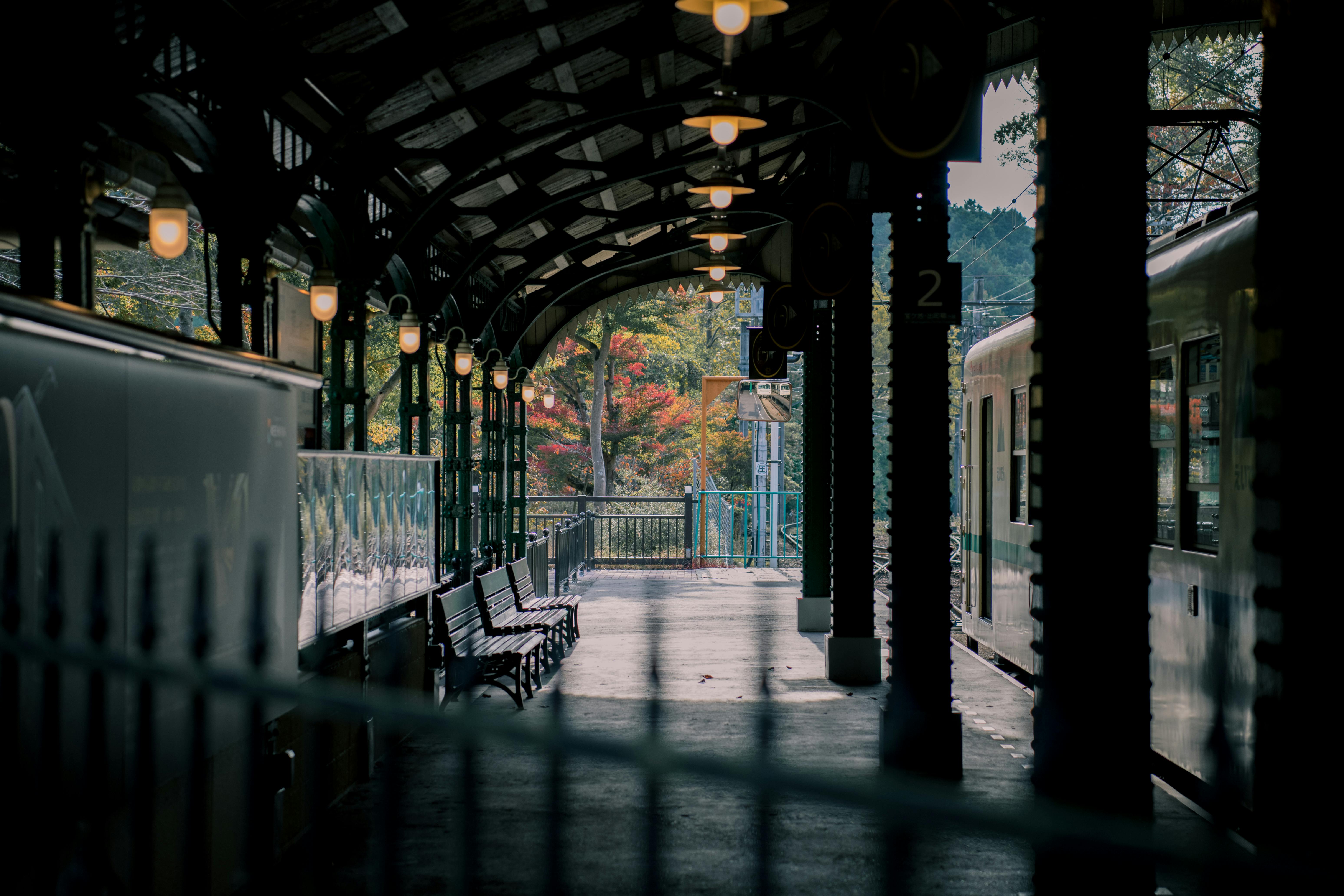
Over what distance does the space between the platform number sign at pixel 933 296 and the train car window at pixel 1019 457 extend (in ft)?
9.86

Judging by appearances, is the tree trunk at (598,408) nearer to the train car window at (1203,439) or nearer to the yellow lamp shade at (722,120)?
the yellow lamp shade at (722,120)

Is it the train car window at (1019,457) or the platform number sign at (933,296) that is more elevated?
the platform number sign at (933,296)

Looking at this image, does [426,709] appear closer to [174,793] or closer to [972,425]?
[174,793]

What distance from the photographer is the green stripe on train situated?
963 cm

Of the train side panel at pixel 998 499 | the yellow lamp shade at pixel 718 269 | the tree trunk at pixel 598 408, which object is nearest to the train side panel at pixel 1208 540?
the train side panel at pixel 998 499

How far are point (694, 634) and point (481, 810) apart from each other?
7.15m

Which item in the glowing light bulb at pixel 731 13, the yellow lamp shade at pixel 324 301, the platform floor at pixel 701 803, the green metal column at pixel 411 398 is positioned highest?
the glowing light bulb at pixel 731 13

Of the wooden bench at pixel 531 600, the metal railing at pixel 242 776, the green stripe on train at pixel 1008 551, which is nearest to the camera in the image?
the metal railing at pixel 242 776

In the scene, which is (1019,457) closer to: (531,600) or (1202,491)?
(1202,491)

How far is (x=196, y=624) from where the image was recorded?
3033 millimetres

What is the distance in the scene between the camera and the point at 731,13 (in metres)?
5.68

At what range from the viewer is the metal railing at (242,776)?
5.83 ft

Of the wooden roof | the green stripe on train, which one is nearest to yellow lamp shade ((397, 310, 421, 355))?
the wooden roof

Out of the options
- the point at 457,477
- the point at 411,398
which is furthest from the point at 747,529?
the point at 411,398
